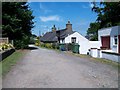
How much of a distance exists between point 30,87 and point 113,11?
45134 millimetres

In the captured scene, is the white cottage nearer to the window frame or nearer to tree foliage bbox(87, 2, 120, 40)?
the window frame

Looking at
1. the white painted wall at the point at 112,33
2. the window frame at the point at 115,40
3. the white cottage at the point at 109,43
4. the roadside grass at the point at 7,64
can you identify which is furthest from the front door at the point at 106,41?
the roadside grass at the point at 7,64

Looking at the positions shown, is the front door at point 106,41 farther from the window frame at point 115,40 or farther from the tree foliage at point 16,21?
the tree foliage at point 16,21

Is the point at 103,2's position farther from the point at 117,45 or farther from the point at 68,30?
the point at 117,45

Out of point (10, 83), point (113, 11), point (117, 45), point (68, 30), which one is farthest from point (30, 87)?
point (68, 30)

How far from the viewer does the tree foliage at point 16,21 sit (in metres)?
40.7

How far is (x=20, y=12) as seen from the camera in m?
44.0

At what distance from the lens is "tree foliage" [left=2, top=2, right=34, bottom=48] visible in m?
40.7

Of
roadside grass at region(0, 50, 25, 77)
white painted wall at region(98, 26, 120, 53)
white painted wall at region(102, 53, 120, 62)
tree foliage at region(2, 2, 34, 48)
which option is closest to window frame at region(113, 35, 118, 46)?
white painted wall at region(98, 26, 120, 53)

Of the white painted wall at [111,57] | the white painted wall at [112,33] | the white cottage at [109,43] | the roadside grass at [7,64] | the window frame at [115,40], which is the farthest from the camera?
the window frame at [115,40]

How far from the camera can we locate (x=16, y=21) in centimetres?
4119

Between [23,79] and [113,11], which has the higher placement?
[113,11]

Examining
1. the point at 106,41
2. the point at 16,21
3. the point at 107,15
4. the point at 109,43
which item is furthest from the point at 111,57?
the point at 107,15

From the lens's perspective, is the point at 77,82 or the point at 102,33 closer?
the point at 77,82
